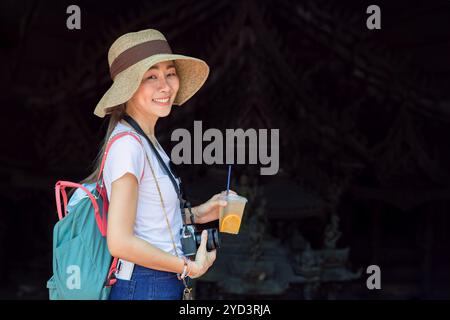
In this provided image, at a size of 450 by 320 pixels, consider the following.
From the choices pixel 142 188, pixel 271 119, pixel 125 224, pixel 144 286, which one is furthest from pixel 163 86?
pixel 271 119

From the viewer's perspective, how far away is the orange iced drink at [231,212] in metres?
1.64

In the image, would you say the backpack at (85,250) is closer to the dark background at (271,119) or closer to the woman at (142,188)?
the woman at (142,188)

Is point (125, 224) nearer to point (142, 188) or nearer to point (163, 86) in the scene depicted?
point (142, 188)

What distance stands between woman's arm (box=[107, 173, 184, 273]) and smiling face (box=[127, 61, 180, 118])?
0.21 meters

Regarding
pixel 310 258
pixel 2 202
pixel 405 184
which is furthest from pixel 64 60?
pixel 405 184

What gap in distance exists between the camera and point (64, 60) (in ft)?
12.8

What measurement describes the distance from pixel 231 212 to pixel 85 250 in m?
0.39

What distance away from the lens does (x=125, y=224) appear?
1317mm

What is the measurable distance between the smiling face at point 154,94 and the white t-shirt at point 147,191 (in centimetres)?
7

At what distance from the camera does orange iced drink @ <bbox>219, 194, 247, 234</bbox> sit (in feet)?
5.37

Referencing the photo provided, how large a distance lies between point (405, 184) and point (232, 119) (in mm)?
1130

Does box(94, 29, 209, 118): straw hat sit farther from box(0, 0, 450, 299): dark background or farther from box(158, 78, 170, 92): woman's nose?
box(0, 0, 450, 299): dark background

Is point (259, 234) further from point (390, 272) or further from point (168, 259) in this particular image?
point (168, 259)

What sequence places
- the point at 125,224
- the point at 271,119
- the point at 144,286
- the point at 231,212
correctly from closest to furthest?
the point at 125,224 < the point at 144,286 < the point at 231,212 < the point at 271,119
